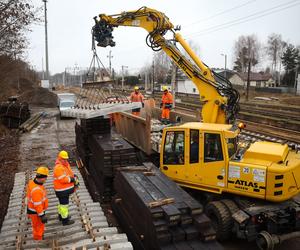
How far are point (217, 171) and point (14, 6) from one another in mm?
8505

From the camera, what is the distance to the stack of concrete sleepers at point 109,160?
329 inches

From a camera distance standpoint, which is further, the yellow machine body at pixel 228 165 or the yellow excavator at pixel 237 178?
the yellow machine body at pixel 228 165

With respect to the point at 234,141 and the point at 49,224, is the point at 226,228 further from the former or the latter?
the point at 49,224

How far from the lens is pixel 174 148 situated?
7.80m

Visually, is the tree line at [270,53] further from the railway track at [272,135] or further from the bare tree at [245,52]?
the railway track at [272,135]

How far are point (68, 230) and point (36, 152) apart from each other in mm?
9434

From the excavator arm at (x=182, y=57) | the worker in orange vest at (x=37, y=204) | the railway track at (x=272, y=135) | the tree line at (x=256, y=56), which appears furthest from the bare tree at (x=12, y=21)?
the tree line at (x=256, y=56)

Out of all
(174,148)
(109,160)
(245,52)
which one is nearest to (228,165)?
(174,148)

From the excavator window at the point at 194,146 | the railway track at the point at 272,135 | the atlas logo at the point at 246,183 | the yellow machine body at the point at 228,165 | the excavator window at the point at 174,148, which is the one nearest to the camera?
the yellow machine body at the point at 228,165

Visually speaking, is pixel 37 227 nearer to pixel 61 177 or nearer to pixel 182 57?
pixel 61 177

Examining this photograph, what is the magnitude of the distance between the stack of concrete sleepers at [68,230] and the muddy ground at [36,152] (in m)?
1.04

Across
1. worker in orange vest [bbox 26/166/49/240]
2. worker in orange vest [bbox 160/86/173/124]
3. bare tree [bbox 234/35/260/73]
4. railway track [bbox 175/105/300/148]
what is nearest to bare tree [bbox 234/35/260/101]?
bare tree [bbox 234/35/260/73]

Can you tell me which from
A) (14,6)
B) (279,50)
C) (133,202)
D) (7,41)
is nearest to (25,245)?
(133,202)

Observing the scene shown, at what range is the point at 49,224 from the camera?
665cm
